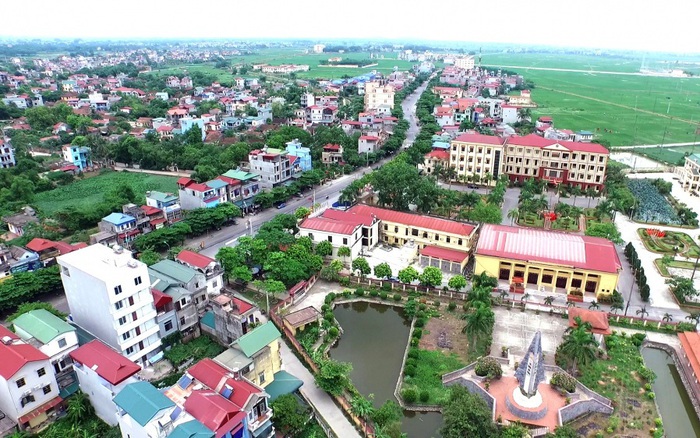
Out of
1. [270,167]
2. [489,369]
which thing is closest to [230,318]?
[489,369]

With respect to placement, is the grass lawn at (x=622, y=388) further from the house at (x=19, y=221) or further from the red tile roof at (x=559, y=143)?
the house at (x=19, y=221)

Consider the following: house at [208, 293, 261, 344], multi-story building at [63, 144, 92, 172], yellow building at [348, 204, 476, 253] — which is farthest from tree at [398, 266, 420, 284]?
multi-story building at [63, 144, 92, 172]

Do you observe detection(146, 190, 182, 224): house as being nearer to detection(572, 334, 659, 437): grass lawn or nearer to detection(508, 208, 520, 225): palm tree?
detection(508, 208, 520, 225): palm tree

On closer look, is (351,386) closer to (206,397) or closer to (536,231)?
(206,397)

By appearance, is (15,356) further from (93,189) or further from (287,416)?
(93,189)

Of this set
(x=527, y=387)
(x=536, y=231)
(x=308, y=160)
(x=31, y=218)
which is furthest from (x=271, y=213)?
(x=527, y=387)

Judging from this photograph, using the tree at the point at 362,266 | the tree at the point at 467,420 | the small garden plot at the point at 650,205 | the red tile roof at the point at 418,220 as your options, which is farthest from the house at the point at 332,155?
the tree at the point at 467,420
